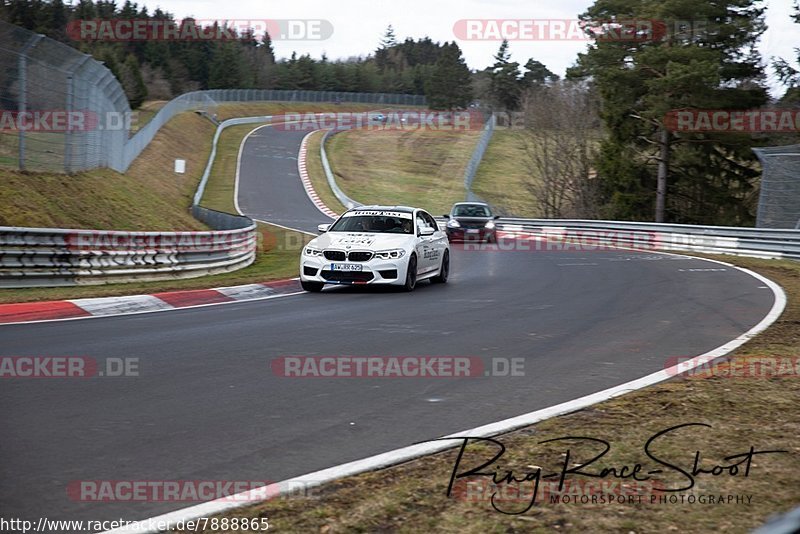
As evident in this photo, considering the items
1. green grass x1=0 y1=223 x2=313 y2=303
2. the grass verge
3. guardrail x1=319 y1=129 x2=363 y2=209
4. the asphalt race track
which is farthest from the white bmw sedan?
guardrail x1=319 y1=129 x2=363 y2=209

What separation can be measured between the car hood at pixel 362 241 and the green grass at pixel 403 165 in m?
41.0

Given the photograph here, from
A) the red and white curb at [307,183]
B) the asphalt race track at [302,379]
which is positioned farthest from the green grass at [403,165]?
the asphalt race track at [302,379]

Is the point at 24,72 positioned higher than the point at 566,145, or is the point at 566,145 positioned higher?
the point at 24,72

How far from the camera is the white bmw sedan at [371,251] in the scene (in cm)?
1542

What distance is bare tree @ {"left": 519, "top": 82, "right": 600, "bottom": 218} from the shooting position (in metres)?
55.2

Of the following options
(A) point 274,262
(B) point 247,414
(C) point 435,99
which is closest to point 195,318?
(B) point 247,414

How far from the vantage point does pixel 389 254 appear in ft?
51.1

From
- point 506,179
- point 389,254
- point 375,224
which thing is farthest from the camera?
point 506,179

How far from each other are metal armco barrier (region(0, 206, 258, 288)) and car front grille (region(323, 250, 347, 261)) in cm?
390

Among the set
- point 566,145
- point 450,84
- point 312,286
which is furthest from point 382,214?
point 450,84

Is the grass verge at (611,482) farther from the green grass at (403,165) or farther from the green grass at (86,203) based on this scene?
the green grass at (403,165)

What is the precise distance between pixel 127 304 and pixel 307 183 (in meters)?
48.7

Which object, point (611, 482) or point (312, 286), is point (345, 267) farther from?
point (611, 482)

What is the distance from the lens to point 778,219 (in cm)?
2869
